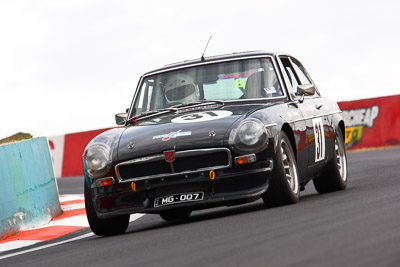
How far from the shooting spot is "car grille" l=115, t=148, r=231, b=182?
24.1 ft

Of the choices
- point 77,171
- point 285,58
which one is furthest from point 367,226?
point 77,171

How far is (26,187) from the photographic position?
32.1 feet

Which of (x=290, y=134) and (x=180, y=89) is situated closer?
(x=290, y=134)

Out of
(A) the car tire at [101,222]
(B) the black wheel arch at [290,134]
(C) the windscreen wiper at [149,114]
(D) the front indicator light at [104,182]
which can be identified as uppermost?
(C) the windscreen wiper at [149,114]

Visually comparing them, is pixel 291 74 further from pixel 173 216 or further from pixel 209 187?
pixel 209 187

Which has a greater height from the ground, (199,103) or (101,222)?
(199,103)

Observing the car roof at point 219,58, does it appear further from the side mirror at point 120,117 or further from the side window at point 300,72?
the side window at point 300,72

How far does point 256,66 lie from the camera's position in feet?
28.7

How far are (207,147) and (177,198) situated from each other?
1.57 ft

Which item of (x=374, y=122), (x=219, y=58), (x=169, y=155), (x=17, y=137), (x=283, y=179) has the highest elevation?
(x=219, y=58)

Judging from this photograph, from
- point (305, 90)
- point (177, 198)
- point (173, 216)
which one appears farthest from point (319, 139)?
point (177, 198)

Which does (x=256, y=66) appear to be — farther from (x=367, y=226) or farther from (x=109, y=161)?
(x=367, y=226)

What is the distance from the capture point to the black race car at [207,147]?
7.37 m

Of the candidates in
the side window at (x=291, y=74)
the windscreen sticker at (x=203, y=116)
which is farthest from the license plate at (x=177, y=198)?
the side window at (x=291, y=74)
